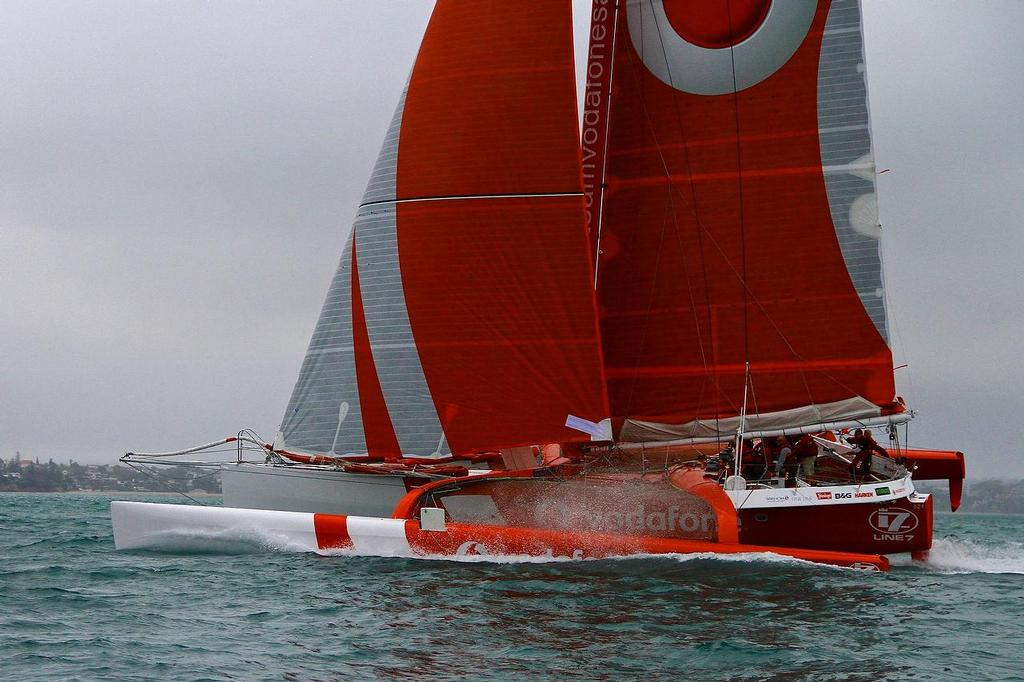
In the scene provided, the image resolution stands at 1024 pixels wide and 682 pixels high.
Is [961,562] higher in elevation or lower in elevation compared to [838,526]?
lower

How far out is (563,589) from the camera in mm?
12359

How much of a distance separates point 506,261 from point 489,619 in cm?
630

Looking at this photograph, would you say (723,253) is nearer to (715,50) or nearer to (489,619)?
(715,50)

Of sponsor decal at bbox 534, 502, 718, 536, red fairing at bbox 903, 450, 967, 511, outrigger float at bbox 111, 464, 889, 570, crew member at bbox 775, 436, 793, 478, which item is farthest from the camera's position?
red fairing at bbox 903, 450, 967, 511

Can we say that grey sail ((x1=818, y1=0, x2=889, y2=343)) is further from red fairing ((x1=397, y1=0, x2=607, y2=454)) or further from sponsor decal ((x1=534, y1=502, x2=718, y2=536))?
sponsor decal ((x1=534, y1=502, x2=718, y2=536))

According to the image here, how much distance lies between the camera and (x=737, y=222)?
53.4 feet

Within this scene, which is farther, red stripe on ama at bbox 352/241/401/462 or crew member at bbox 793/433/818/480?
red stripe on ama at bbox 352/241/401/462

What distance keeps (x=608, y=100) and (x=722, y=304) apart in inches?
144

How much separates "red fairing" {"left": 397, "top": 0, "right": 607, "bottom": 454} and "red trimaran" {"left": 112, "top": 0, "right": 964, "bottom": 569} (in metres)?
0.03

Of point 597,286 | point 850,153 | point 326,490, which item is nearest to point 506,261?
point 597,286

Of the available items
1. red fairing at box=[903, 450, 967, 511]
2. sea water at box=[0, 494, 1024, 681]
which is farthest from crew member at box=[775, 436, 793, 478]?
red fairing at box=[903, 450, 967, 511]

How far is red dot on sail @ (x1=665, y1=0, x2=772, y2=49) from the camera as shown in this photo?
54.6 feet

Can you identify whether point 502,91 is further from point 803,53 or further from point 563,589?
point 563,589

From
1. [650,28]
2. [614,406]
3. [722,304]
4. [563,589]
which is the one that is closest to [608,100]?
[650,28]
